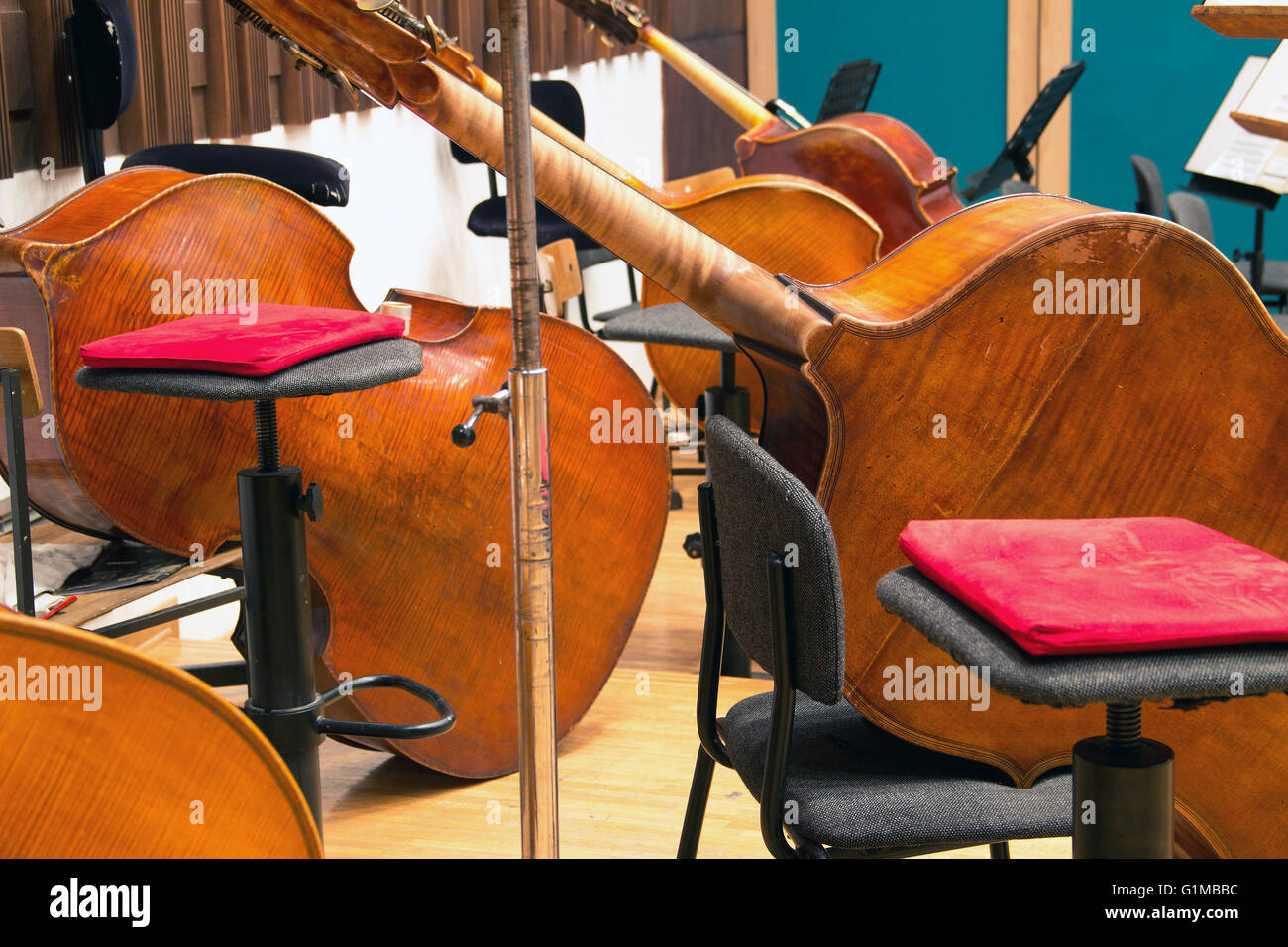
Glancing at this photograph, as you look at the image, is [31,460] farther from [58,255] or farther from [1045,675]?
[1045,675]

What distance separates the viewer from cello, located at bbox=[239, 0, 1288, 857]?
1.69m

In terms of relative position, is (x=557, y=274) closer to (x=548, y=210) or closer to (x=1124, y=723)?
(x=548, y=210)

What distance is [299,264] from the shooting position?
2117mm

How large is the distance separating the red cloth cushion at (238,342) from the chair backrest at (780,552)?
0.50 metres

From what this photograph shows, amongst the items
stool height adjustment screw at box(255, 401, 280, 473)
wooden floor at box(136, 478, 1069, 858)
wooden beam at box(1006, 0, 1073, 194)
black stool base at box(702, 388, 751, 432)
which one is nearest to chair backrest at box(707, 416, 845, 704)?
stool height adjustment screw at box(255, 401, 280, 473)

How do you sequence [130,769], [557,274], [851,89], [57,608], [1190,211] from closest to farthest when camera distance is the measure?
1. [130,769]
2. [57,608]
3. [557,274]
4. [851,89]
5. [1190,211]

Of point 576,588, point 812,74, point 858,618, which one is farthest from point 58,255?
point 812,74

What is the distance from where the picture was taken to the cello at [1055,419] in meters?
1.69

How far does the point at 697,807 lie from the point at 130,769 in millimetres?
1009

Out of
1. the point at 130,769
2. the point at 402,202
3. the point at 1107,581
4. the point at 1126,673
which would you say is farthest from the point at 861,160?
the point at 130,769

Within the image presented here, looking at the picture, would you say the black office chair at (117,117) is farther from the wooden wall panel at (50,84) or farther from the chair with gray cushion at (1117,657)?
the chair with gray cushion at (1117,657)

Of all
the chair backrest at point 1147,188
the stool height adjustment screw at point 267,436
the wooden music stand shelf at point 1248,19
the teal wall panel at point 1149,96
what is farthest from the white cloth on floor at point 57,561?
the teal wall panel at point 1149,96

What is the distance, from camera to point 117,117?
233 centimetres

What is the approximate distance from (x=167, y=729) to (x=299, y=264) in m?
1.42
